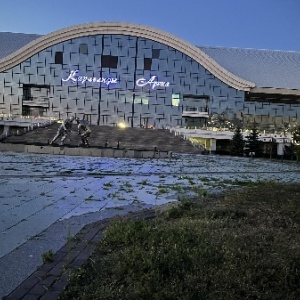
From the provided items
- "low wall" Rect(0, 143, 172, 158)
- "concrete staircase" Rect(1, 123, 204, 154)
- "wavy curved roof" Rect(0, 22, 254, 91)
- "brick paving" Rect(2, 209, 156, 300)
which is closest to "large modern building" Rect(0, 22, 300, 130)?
"wavy curved roof" Rect(0, 22, 254, 91)

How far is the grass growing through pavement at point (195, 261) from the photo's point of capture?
163 inches

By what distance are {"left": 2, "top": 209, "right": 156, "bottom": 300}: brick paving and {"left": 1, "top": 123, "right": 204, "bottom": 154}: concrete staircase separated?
121ft

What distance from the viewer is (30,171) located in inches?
659

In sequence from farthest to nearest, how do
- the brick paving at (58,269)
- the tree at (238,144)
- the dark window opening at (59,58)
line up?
the dark window opening at (59,58), the tree at (238,144), the brick paving at (58,269)

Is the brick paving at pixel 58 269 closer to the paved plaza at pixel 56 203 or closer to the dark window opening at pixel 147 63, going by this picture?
the paved plaza at pixel 56 203

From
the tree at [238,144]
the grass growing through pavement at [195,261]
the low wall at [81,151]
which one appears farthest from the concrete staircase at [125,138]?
the grass growing through pavement at [195,261]

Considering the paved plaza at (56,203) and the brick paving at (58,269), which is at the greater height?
the brick paving at (58,269)

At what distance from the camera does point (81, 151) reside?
3175 cm

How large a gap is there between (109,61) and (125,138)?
18936 mm

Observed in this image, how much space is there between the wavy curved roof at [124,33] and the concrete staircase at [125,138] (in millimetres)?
15254

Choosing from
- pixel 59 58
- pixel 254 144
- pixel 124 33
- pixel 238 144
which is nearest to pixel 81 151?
pixel 238 144

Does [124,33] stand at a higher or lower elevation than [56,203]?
higher

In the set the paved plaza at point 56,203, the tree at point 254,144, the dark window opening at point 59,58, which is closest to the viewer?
the paved plaza at point 56,203

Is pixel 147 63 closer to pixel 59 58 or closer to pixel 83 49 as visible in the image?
pixel 83 49
